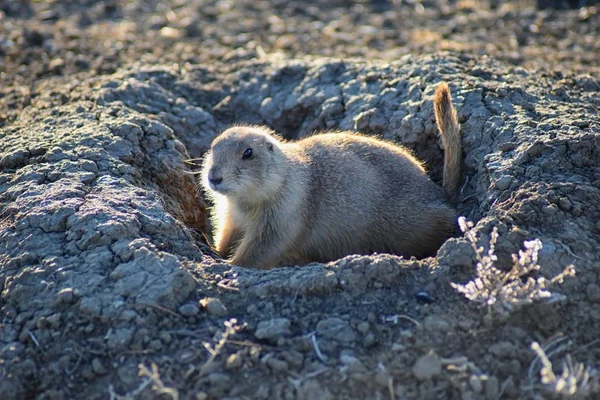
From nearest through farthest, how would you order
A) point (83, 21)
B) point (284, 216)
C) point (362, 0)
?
point (284, 216)
point (83, 21)
point (362, 0)

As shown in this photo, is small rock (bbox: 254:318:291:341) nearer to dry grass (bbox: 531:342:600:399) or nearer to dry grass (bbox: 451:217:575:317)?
dry grass (bbox: 451:217:575:317)

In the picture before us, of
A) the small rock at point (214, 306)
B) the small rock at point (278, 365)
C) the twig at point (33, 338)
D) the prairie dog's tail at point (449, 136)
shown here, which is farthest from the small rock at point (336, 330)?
the prairie dog's tail at point (449, 136)

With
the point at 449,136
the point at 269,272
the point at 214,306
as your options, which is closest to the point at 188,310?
the point at 214,306

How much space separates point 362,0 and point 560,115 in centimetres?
528

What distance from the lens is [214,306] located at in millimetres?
4141

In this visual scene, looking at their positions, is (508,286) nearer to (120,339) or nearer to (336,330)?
(336,330)

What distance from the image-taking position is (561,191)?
4727 millimetres

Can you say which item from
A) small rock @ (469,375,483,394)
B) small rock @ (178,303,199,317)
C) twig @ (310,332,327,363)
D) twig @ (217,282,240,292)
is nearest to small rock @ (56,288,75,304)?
small rock @ (178,303,199,317)

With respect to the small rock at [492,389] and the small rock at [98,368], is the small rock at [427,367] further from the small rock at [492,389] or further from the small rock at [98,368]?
the small rock at [98,368]

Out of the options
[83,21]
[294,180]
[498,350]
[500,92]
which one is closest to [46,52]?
[83,21]

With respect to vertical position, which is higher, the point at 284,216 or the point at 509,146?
the point at 509,146

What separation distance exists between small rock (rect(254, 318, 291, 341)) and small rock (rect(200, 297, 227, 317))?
0.82ft

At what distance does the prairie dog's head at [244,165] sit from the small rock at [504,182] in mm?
1645

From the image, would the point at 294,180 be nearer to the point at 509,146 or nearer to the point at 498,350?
the point at 509,146
